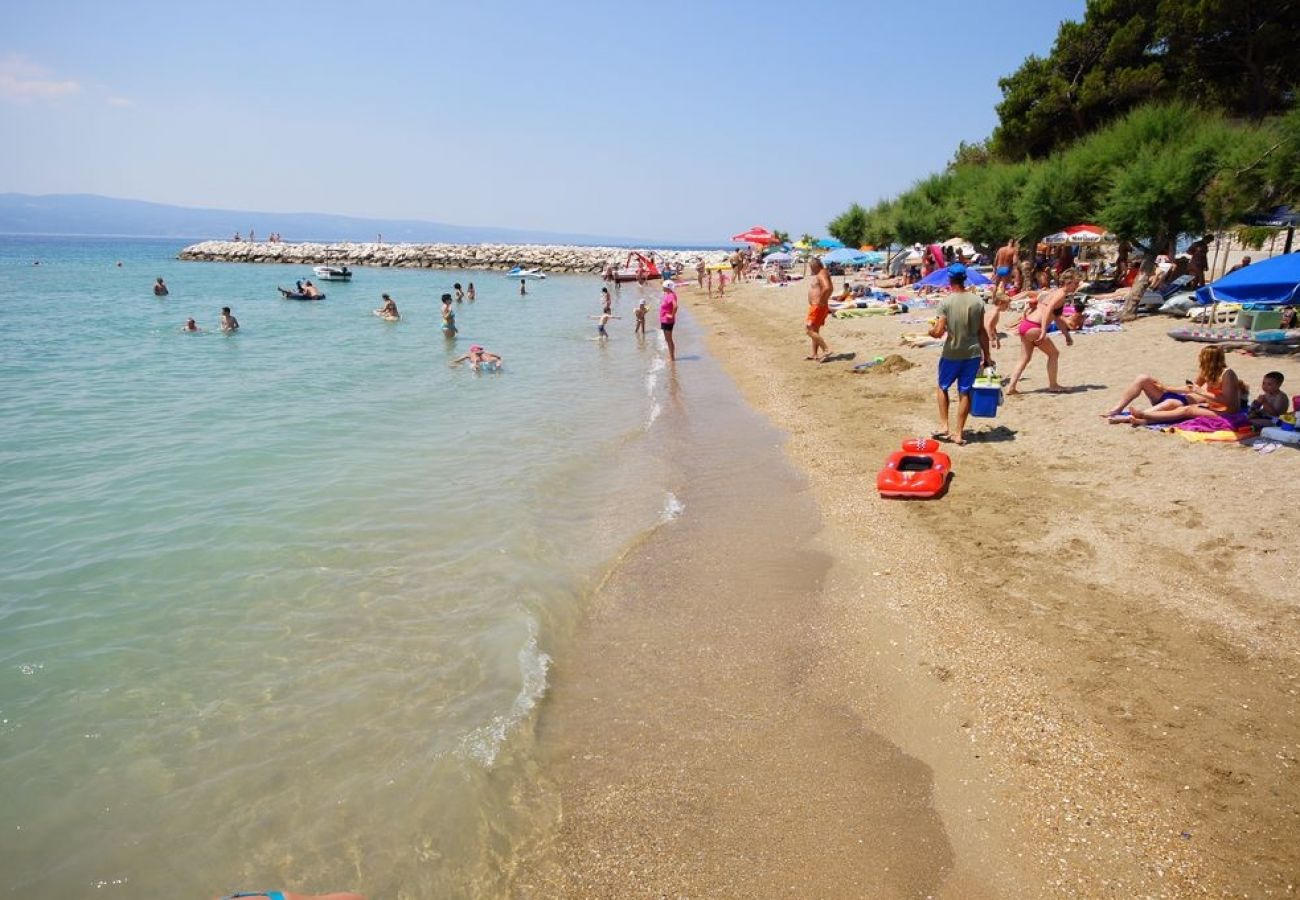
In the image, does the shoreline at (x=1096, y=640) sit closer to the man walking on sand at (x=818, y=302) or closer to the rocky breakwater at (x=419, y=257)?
the man walking on sand at (x=818, y=302)

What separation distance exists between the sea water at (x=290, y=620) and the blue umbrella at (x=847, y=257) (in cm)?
2190

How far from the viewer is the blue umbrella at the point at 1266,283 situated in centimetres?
1038

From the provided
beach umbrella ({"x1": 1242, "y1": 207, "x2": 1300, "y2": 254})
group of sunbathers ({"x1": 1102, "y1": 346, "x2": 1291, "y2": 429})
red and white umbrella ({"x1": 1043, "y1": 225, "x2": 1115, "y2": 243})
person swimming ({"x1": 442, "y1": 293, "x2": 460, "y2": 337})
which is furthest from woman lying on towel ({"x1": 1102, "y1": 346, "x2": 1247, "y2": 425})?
person swimming ({"x1": 442, "y1": 293, "x2": 460, "y2": 337})

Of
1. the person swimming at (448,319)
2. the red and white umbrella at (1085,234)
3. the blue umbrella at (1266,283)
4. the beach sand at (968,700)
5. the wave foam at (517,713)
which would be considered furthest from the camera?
the person swimming at (448,319)

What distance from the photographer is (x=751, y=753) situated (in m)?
3.94

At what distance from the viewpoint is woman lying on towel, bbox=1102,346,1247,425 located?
7.59m

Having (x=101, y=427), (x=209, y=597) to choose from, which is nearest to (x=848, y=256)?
(x=101, y=427)

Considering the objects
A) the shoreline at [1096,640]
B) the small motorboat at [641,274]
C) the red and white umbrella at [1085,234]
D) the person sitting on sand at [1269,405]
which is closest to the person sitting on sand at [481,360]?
the shoreline at [1096,640]

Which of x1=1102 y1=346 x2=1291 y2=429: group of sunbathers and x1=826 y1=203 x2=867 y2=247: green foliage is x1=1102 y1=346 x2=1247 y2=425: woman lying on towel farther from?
x1=826 y1=203 x2=867 y2=247: green foliage

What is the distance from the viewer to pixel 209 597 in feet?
19.0

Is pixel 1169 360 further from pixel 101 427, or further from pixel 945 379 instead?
pixel 101 427

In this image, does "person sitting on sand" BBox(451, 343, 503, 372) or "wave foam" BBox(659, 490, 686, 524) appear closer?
"wave foam" BBox(659, 490, 686, 524)

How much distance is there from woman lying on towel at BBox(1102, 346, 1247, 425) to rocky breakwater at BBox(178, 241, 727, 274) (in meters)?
60.1

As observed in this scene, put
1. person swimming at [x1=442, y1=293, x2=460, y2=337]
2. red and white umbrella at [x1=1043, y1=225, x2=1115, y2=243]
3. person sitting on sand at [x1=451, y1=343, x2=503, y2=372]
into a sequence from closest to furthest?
1. person sitting on sand at [x1=451, y1=343, x2=503, y2=372]
2. red and white umbrella at [x1=1043, y1=225, x2=1115, y2=243]
3. person swimming at [x1=442, y1=293, x2=460, y2=337]
